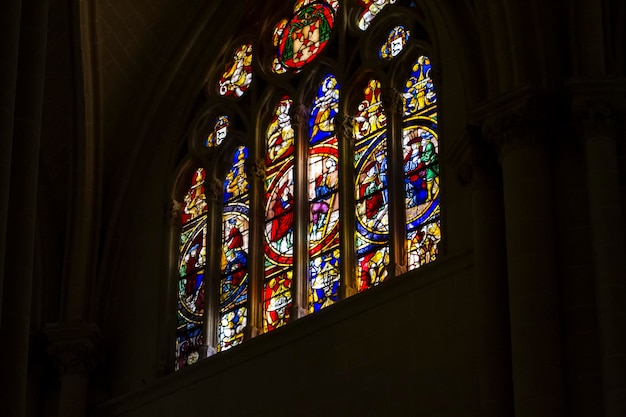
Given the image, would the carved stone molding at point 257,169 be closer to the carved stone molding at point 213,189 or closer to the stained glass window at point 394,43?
the carved stone molding at point 213,189

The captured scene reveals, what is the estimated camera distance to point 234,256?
60.1ft

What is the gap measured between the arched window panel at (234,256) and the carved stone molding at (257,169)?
18cm

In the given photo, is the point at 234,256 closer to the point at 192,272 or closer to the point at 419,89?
the point at 192,272
